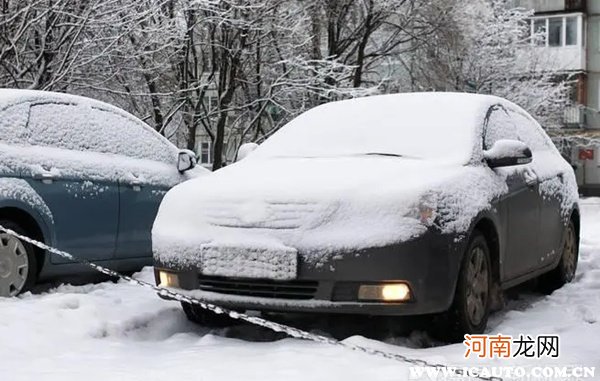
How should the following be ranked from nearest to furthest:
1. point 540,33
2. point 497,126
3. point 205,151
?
point 497,126 → point 205,151 → point 540,33

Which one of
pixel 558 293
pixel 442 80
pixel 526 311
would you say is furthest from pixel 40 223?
pixel 442 80

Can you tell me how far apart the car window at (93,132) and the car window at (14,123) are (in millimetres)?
65

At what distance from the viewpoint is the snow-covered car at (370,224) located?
4156 millimetres

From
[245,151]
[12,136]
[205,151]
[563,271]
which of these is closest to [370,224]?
[245,151]

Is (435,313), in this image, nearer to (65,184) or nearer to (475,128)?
(475,128)

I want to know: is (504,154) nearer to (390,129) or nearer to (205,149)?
(390,129)

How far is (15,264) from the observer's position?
17.6 ft

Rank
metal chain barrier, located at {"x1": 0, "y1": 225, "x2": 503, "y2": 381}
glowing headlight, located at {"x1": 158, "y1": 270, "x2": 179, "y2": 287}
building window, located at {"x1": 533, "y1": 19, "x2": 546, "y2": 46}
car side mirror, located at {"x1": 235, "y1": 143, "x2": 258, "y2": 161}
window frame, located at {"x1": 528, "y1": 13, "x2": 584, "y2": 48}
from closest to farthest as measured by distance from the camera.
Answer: metal chain barrier, located at {"x1": 0, "y1": 225, "x2": 503, "y2": 381}
glowing headlight, located at {"x1": 158, "y1": 270, "x2": 179, "y2": 287}
car side mirror, located at {"x1": 235, "y1": 143, "x2": 258, "y2": 161}
building window, located at {"x1": 533, "y1": 19, "x2": 546, "y2": 46}
window frame, located at {"x1": 528, "y1": 13, "x2": 584, "y2": 48}

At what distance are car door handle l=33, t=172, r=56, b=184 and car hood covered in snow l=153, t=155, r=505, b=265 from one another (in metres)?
1.21

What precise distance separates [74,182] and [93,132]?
58 cm

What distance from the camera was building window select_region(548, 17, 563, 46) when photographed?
37.4 m

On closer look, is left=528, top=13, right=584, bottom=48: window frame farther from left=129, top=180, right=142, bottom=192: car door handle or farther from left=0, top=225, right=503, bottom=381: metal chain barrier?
left=0, top=225, right=503, bottom=381: metal chain barrier

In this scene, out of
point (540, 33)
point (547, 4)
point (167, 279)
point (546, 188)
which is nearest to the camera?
point (167, 279)

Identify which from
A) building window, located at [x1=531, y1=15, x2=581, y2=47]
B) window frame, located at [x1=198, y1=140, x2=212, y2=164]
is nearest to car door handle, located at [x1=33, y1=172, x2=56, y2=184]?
window frame, located at [x1=198, y1=140, x2=212, y2=164]
